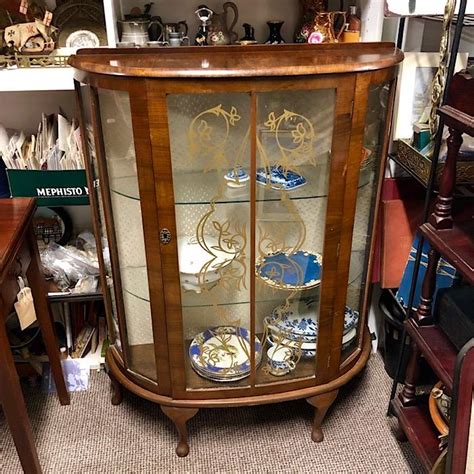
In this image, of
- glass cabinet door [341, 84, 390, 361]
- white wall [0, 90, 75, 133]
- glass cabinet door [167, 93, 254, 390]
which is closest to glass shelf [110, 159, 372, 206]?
glass cabinet door [167, 93, 254, 390]

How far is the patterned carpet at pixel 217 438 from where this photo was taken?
1.56 m

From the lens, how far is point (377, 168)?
54.9 inches

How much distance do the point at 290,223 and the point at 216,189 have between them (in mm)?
216

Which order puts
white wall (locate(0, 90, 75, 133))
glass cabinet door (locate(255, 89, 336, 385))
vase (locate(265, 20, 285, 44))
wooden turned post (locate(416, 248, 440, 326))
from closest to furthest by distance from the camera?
glass cabinet door (locate(255, 89, 336, 385)), wooden turned post (locate(416, 248, 440, 326)), vase (locate(265, 20, 285, 44)), white wall (locate(0, 90, 75, 133))

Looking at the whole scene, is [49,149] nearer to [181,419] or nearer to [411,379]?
[181,419]

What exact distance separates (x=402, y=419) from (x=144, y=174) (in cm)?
102

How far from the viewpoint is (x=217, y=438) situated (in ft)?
5.42

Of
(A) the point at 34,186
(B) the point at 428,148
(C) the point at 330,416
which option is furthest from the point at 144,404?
(B) the point at 428,148

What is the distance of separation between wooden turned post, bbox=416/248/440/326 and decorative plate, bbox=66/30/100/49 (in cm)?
113

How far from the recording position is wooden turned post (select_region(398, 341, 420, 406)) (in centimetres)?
148

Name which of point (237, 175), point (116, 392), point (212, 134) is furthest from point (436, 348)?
point (116, 392)

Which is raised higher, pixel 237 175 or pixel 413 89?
pixel 413 89

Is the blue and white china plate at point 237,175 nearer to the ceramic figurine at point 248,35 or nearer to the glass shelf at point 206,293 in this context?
the glass shelf at point 206,293

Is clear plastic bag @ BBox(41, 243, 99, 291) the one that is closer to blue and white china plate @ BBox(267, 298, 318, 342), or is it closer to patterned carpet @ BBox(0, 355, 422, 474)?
patterned carpet @ BBox(0, 355, 422, 474)
